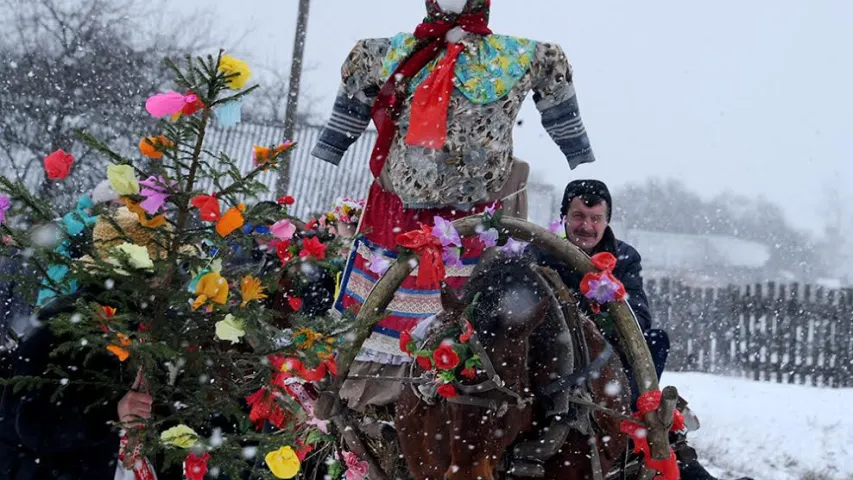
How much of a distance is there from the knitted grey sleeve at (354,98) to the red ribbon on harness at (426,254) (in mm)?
1037

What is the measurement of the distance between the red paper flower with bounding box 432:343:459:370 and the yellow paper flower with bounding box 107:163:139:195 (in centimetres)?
124

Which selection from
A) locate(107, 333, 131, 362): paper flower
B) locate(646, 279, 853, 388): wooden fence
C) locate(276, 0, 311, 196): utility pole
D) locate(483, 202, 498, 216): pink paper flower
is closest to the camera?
locate(107, 333, 131, 362): paper flower

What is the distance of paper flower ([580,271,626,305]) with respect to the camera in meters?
3.81

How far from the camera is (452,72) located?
4332 mm

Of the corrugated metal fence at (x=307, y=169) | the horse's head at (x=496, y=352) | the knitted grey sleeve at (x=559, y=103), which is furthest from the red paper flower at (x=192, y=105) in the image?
the corrugated metal fence at (x=307, y=169)

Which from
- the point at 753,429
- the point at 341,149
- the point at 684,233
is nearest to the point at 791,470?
the point at 753,429

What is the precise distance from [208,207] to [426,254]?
126 cm

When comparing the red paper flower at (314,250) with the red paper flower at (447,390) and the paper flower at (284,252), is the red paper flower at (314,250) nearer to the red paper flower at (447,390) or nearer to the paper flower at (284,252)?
the red paper flower at (447,390)

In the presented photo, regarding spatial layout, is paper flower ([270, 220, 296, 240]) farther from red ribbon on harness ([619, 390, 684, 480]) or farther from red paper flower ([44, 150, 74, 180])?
red ribbon on harness ([619, 390, 684, 480])

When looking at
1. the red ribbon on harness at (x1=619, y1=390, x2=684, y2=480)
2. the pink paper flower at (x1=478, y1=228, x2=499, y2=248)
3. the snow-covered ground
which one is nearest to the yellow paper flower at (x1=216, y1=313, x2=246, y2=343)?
the pink paper flower at (x1=478, y1=228, x2=499, y2=248)

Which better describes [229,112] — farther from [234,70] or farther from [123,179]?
[123,179]

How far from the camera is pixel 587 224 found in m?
4.68

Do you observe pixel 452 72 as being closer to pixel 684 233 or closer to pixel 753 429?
pixel 753 429

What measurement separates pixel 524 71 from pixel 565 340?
3.93 ft
